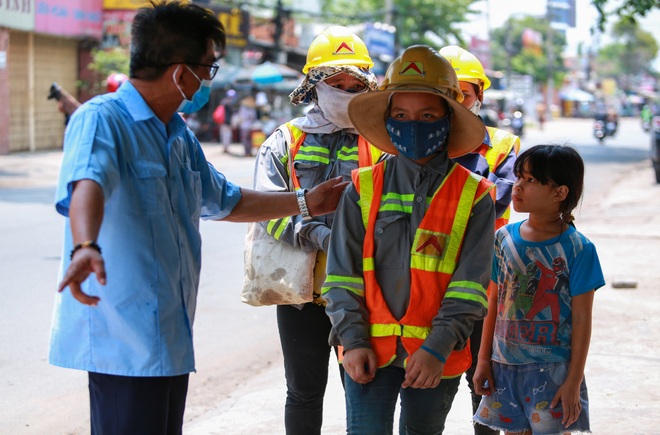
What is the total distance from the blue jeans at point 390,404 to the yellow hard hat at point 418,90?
2.65 ft

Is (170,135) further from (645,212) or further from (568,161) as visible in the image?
(645,212)

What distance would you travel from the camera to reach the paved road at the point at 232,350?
4.93 meters

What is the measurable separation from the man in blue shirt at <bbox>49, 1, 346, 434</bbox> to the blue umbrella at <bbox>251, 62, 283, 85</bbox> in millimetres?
24735

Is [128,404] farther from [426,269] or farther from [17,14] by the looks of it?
[17,14]

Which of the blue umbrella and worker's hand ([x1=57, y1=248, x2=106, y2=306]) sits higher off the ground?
worker's hand ([x1=57, y1=248, x2=106, y2=306])

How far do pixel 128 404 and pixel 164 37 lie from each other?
1060mm

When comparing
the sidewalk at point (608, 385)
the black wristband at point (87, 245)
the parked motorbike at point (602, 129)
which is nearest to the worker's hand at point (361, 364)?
the black wristband at point (87, 245)

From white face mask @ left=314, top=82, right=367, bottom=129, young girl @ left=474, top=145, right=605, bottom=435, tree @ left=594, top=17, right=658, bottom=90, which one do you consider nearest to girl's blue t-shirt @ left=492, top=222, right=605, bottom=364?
young girl @ left=474, top=145, right=605, bottom=435

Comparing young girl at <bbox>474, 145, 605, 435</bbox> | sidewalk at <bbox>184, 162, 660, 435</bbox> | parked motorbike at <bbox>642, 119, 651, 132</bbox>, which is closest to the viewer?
young girl at <bbox>474, 145, 605, 435</bbox>

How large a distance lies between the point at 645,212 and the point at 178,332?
42.8ft

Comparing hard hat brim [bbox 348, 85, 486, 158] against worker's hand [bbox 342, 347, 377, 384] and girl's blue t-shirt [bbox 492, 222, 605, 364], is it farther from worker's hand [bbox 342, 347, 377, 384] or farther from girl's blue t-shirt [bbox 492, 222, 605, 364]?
worker's hand [bbox 342, 347, 377, 384]

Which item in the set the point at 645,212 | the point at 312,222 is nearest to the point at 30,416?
the point at 312,222

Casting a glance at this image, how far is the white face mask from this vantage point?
368cm

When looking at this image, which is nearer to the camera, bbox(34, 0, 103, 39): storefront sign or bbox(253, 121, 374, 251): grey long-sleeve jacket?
bbox(253, 121, 374, 251): grey long-sleeve jacket
